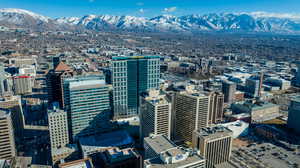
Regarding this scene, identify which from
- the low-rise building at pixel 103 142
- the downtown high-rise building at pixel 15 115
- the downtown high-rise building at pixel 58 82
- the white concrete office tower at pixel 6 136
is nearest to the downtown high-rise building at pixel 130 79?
the downtown high-rise building at pixel 58 82

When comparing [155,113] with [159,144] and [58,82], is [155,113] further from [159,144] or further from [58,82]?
[58,82]

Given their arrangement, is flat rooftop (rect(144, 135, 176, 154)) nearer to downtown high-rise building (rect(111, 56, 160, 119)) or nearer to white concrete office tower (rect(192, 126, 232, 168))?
white concrete office tower (rect(192, 126, 232, 168))

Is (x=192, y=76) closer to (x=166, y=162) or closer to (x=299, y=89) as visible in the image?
(x=299, y=89)

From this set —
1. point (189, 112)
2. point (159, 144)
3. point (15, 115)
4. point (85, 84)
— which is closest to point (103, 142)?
point (85, 84)

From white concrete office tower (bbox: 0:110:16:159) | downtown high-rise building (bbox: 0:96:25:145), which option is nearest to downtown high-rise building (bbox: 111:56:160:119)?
downtown high-rise building (bbox: 0:96:25:145)

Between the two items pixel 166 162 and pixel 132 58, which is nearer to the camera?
pixel 166 162

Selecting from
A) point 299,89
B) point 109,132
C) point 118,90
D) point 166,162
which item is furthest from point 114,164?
point 299,89

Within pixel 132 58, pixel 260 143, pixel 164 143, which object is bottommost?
pixel 260 143
